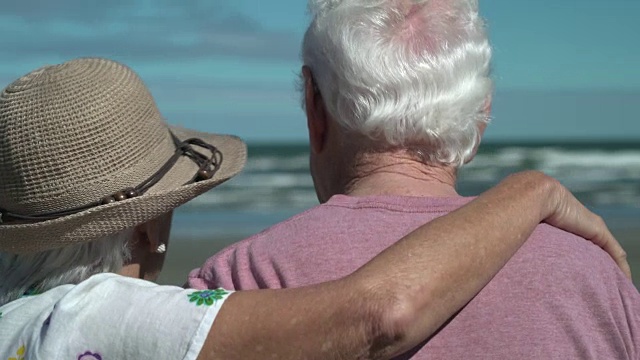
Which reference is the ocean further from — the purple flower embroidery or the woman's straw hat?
the purple flower embroidery

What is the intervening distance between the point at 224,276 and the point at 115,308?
273 mm

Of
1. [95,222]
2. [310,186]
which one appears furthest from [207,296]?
[310,186]

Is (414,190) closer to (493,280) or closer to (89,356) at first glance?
(493,280)

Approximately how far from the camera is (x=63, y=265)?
2357mm

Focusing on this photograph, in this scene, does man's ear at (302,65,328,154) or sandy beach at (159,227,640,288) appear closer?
man's ear at (302,65,328,154)

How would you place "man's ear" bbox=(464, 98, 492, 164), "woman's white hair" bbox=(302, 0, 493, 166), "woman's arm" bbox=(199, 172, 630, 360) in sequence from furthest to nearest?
"man's ear" bbox=(464, 98, 492, 164) < "woman's white hair" bbox=(302, 0, 493, 166) < "woman's arm" bbox=(199, 172, 630, 360)

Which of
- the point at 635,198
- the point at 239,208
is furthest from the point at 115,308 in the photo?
the point at 635,198

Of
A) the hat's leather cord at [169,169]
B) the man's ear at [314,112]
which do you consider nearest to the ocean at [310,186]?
the hat's leather cord at [169,169]

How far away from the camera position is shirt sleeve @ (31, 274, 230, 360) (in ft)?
6.41

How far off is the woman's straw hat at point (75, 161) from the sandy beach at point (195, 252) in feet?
21.9

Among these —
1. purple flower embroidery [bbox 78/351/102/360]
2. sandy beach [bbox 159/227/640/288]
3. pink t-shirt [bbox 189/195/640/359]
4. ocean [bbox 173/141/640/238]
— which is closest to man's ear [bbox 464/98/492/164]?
pink t-shirt [bbox 189/195/640/359]

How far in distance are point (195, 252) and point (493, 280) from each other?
867cm

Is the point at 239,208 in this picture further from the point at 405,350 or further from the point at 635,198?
the point at 405,350

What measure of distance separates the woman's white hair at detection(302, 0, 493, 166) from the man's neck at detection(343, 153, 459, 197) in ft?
0.10
